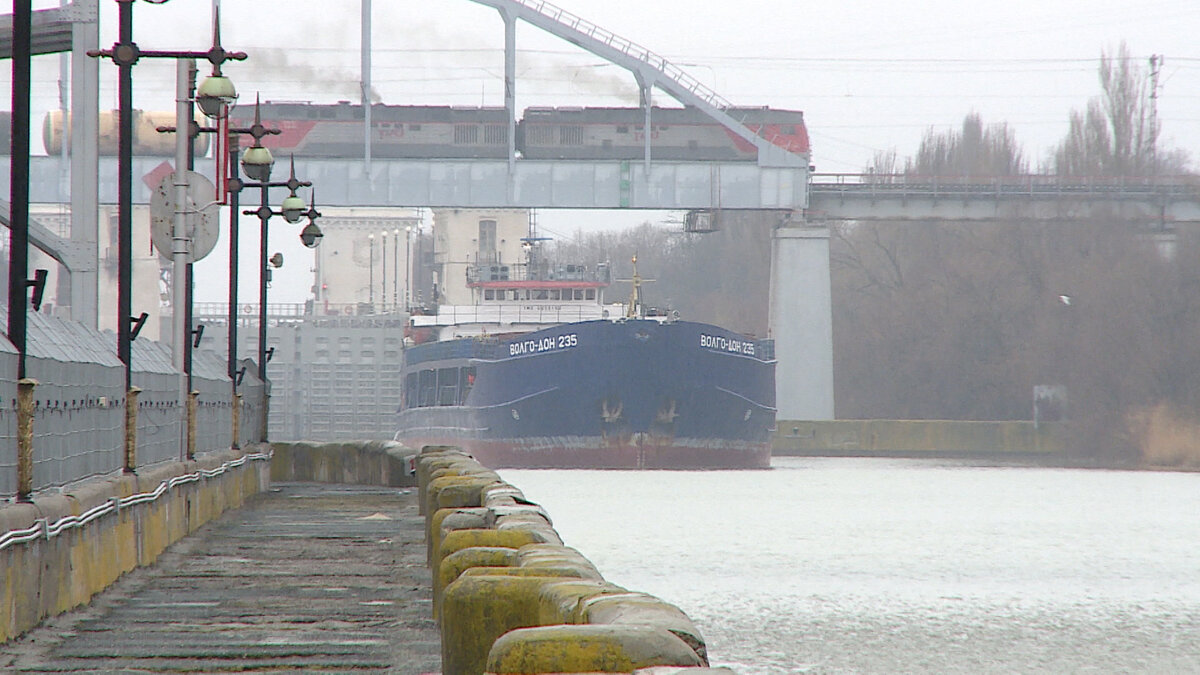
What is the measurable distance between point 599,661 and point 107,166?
60.6 m

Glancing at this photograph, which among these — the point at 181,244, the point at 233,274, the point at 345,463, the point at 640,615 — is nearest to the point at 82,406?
the point at 181,244

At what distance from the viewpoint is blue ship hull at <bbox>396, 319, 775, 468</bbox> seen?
59.0 meters

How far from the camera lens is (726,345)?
61.4 meters

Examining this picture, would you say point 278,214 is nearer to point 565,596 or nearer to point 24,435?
point 24,435

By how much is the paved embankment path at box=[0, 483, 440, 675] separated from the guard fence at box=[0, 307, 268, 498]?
3.04 feet

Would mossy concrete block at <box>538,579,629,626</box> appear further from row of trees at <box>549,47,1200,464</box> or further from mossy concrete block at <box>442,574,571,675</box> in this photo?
row of trees at <box>549,47,1200,464</box>

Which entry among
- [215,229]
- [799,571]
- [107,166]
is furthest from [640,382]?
[215,229]

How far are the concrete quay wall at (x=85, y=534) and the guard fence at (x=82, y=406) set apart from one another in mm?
184

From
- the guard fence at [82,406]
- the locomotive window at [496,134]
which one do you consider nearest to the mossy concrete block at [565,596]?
the guard fence at [82,406]

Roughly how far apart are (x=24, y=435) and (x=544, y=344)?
49.0 meters

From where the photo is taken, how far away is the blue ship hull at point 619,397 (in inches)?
2323

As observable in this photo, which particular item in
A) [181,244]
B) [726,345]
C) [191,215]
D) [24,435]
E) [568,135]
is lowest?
[24,435]

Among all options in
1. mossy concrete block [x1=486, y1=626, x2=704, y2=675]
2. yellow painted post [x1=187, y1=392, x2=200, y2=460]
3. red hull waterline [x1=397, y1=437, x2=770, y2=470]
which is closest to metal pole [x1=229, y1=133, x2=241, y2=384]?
yellow painted post [x1=187, y1=392, x2=200, y2=460]

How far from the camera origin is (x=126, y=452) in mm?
14039
